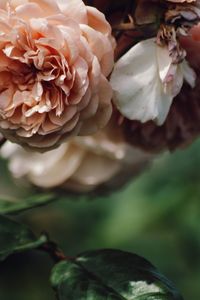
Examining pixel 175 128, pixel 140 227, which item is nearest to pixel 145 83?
pixel 175 128

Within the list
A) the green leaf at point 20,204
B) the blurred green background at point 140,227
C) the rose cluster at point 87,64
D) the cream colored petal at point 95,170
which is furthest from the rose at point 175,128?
the blurred green background at point 140,227

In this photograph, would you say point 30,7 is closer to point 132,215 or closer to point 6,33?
point 6,33

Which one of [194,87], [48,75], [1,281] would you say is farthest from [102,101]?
[1,281]

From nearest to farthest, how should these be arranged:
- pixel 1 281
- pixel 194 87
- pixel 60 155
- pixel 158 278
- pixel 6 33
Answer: pixel 6 33, pixel 158 278, pixel 194 87, pixel 60 155, pixel 1 281

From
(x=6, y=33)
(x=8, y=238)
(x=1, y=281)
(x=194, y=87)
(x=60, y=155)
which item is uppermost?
(x=6, y=33)

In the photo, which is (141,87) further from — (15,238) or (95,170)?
(95,170)

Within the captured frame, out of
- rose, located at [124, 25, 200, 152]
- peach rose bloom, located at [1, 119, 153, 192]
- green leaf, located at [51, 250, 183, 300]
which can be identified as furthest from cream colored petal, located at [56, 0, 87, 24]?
peach rose bloom, located at [1, 119, 153, 192]

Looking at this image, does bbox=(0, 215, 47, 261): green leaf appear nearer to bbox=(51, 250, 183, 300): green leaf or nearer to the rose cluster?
bbox=(51, 250, 183, 300): green leaf
